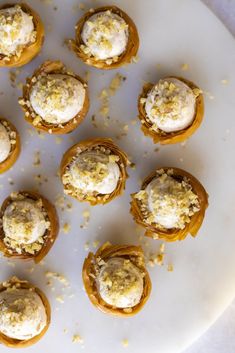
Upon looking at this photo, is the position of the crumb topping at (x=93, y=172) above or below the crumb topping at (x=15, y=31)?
below

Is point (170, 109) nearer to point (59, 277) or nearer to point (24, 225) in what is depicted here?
point (24, 225)

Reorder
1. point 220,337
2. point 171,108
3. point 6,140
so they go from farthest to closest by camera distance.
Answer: point 220,337 → point 6,140 → point 171,108

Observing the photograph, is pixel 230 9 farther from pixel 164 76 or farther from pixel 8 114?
pixel 8 114

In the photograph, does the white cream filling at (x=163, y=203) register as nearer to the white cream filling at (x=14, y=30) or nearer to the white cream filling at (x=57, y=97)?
the white cream filling at (x=57, y=97)

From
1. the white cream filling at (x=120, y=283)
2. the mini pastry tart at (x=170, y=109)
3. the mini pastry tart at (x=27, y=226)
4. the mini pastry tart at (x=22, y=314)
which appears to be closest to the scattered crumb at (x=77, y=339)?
the mini pastry tart at (x=22, y=314)

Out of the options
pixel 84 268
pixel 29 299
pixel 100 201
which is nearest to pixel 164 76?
pixel 100 201

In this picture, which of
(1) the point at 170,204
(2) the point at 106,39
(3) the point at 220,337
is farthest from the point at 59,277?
(2) the point at 106,39
